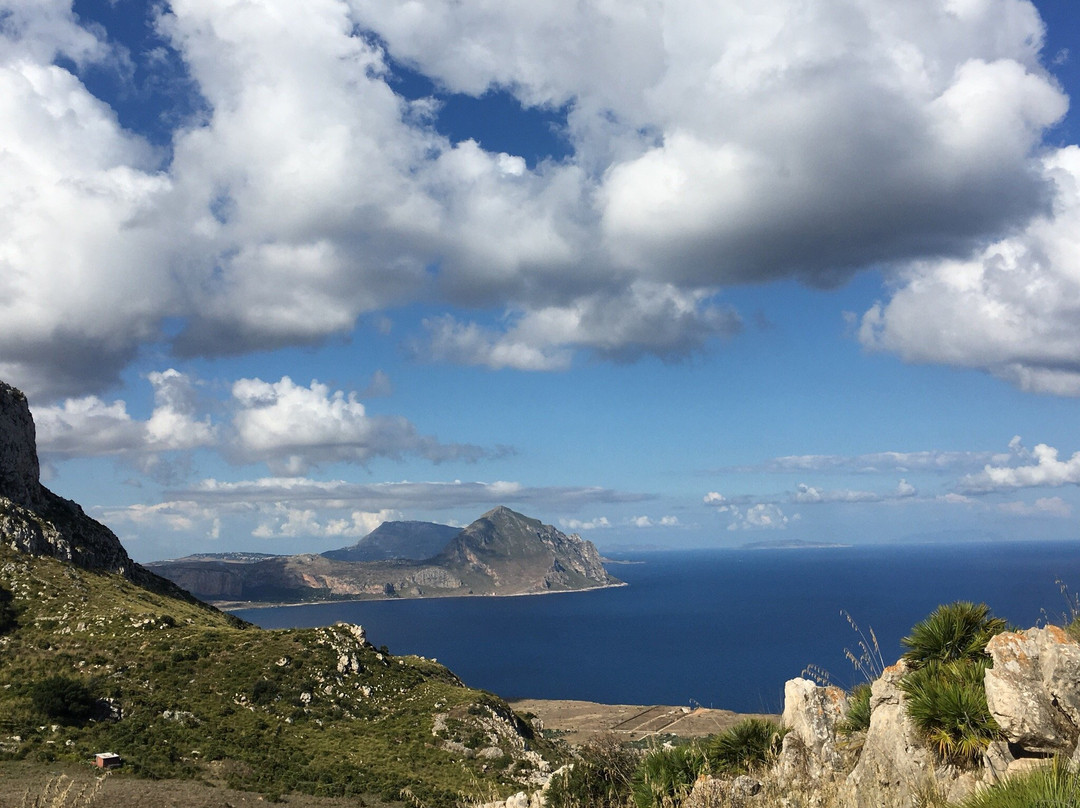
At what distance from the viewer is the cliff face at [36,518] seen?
238ft

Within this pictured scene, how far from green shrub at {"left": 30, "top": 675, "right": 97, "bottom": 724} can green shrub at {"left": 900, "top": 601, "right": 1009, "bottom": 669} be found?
51960 mm

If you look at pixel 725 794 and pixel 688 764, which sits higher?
pixel 725 794

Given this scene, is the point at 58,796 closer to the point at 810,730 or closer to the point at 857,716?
the point at 810,730

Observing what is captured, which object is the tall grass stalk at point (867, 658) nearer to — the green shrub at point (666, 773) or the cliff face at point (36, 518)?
the green shrub at point (666, 773)

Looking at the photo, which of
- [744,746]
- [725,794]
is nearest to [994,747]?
[725,794]

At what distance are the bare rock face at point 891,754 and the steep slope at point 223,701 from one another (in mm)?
26639

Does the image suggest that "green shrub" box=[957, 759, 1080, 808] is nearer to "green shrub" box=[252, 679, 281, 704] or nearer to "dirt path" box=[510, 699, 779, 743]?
"green shrub" box=[252, 679, 281, 704]

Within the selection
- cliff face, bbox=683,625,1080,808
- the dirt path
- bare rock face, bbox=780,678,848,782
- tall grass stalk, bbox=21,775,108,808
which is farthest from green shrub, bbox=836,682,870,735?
the dirt path

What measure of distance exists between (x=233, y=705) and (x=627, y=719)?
251 feet

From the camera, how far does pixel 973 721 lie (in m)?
9.76

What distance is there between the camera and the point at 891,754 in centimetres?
1077

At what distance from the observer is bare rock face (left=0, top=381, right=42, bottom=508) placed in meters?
79.6

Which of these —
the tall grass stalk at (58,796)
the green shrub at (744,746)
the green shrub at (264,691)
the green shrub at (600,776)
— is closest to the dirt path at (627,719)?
the green shrub at (264,691)

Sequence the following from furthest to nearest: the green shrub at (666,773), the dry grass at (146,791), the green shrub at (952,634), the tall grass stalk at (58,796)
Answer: the dry grass at (146,791) < the green shrub at (666,773) < the green shrub at (952,634) < the tall grass stalk at (58,796)
